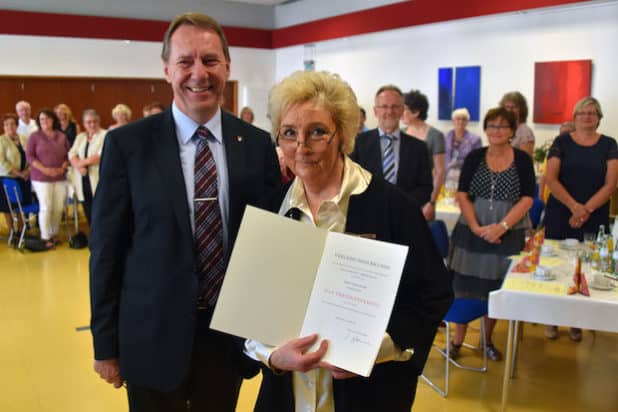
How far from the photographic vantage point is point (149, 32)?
11.9 metres

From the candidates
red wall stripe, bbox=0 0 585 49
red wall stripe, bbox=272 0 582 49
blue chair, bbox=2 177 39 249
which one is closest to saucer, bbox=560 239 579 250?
red wall stripe, bbox=272 0 582 49

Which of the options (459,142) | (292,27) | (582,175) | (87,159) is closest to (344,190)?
(582,175)

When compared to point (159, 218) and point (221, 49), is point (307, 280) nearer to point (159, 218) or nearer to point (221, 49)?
point (159, 218)

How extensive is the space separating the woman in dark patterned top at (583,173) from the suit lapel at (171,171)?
12.2 ft

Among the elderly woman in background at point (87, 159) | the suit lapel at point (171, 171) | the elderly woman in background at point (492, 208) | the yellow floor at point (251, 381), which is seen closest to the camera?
the suit lapel at point (171, 171)

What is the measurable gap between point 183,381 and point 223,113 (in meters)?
0.92

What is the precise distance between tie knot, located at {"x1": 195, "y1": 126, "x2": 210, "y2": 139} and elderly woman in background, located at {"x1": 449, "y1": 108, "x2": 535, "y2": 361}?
104 inches

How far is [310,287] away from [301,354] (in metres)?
0.17

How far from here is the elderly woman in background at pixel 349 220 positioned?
5.02 feet

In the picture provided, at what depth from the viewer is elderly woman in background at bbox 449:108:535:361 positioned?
4.01 meters

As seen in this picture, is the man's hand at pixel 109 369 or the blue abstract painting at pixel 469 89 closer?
the man's hand at pixel 109 369

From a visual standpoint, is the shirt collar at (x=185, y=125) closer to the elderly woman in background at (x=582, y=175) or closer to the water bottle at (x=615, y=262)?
the water bottle at (x=615, y=262)

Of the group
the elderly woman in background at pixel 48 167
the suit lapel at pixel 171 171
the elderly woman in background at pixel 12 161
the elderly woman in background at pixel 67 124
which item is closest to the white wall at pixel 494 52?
the elderly woman in background at pixel 67 124

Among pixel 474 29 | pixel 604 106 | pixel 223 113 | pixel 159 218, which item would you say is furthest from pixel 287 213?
pixel 474 29
